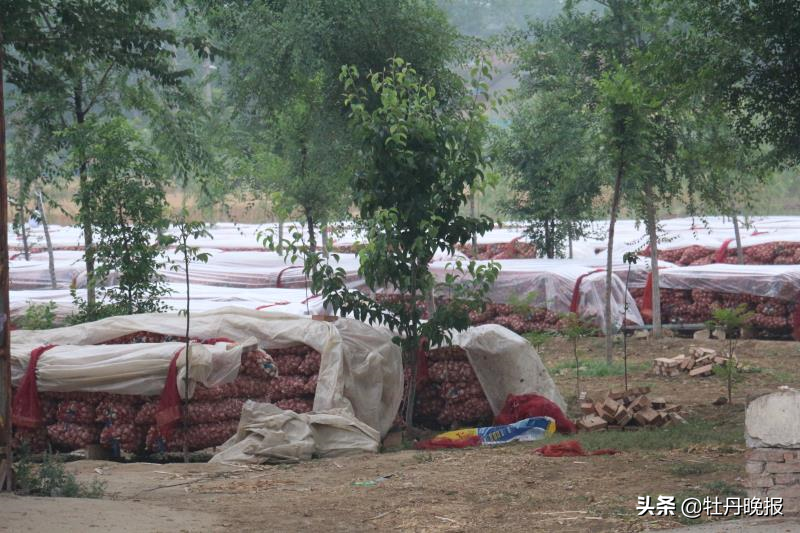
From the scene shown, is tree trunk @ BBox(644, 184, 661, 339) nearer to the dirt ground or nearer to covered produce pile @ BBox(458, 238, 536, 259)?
the dirt ground

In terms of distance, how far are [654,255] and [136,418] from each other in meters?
10.3

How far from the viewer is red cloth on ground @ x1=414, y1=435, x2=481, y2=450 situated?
35.3ft

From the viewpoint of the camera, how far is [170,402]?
10.5 meters

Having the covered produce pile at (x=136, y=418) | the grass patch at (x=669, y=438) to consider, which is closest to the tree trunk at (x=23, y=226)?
the covered produce pile at (x=136, y=418)

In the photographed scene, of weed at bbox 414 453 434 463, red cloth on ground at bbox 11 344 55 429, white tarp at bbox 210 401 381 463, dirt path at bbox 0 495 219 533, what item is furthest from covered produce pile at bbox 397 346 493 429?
dirt path at bbox 0 495 219 533

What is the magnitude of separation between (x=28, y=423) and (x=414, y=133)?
481cm

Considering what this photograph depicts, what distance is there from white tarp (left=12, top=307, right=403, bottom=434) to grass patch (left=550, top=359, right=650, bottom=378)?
4973 mm

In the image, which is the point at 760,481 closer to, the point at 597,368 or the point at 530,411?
the point at 530,411

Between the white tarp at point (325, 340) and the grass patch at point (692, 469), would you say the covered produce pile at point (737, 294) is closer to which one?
the white tarp at point (325, 340)

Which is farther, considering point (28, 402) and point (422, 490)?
point (28, 402)

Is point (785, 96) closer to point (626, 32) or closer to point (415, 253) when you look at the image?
point (415, 253)

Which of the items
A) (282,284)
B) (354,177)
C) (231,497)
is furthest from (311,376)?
(282,284)

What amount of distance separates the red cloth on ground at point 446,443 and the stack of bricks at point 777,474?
14.4 feet

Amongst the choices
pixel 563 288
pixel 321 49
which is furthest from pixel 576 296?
pixel 321 49
